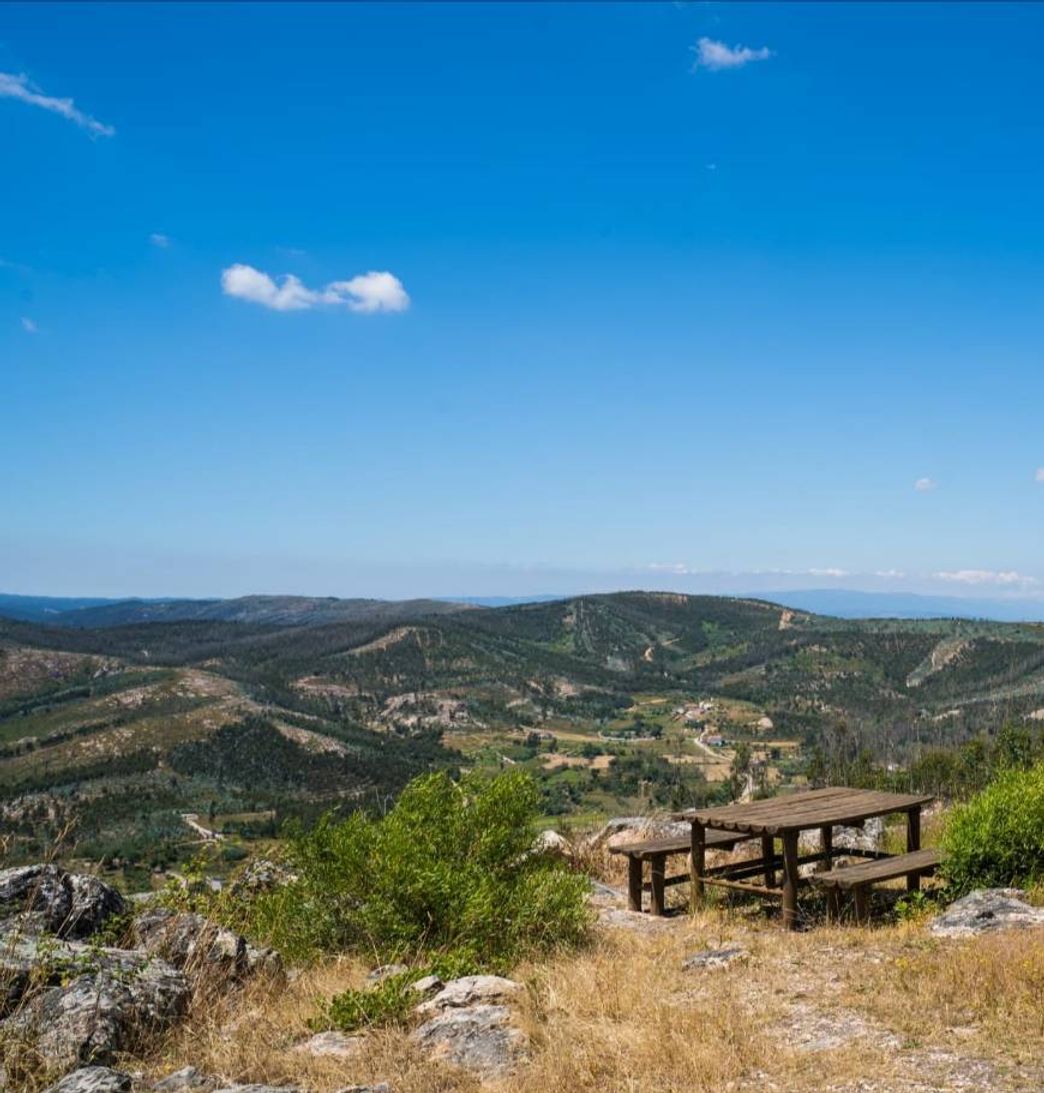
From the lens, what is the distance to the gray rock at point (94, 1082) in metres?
5.39

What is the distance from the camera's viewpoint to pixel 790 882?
10109 millimetres

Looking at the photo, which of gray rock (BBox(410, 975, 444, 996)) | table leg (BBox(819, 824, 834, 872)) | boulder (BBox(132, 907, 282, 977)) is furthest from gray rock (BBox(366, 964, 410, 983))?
table leg (BBox(819, 824, 834, 872))

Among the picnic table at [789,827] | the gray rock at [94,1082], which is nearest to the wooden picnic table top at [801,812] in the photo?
the picnic table at [789,827]

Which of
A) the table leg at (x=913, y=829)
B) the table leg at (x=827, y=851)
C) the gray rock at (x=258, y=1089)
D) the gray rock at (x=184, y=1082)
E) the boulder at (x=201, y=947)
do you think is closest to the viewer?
the gray rock at (x=258, y=1089)

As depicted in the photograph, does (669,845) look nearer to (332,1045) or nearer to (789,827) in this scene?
(789,827)

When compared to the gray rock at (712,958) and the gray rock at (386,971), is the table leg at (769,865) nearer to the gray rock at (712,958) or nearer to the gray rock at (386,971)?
the gray rock at (712,958)

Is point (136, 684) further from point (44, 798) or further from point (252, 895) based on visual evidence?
point (252, 895)

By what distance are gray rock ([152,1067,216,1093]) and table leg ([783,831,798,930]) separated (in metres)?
6.51

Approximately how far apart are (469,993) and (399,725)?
6018 inches

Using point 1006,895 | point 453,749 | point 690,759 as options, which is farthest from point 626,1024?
point 453,749

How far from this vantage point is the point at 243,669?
18425 centimetres

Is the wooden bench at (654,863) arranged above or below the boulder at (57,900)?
below

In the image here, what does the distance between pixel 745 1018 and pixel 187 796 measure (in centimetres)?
10689

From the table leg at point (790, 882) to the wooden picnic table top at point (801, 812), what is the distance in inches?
7.9
